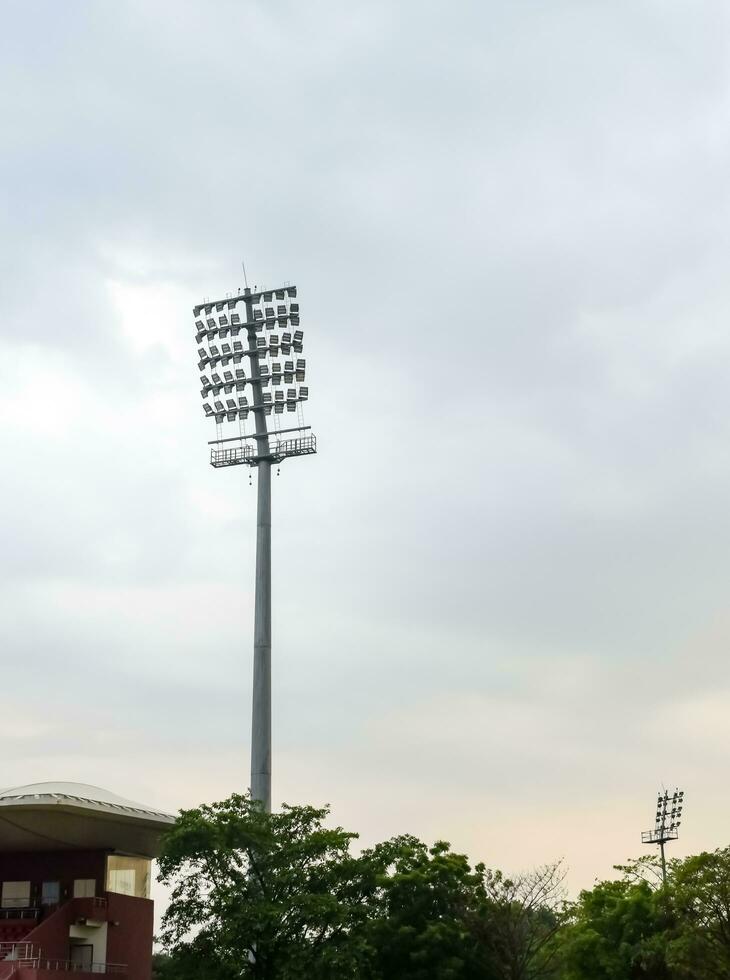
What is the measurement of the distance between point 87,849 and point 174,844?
8233 mm

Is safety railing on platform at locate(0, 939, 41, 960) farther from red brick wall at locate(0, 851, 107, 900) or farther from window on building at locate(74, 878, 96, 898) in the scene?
red brick wall at locate(0, 851, 107, 900)

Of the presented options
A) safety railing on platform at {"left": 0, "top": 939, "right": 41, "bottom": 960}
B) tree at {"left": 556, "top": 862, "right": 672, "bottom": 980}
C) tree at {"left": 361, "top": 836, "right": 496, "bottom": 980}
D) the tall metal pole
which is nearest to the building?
safety railing on platform at {"left": 0, "top": 939, "right": 41, "bottom": 960}

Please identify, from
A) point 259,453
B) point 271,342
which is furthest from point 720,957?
point 271,342

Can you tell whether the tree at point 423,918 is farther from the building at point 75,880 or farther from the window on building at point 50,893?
the window on building at point 50,893

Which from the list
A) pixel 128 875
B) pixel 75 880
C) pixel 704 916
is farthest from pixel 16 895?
pixel 704 916

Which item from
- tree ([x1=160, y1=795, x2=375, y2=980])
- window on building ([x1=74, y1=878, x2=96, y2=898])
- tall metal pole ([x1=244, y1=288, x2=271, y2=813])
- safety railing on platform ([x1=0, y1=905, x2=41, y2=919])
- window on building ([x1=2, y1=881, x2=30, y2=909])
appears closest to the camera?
tree ([x1=160, y1=795, x2=375, y2=980])

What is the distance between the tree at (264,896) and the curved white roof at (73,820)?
135 inches

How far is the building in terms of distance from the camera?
1508 inches

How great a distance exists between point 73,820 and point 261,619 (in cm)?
1133

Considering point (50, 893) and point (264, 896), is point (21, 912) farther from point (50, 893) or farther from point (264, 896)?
point (264, 896)

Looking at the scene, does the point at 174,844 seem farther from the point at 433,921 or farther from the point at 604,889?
the point at 604,889

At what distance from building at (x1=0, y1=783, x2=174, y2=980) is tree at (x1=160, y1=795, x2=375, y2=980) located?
3890 mm

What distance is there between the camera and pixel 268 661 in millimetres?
47000

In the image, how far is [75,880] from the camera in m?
42.1
